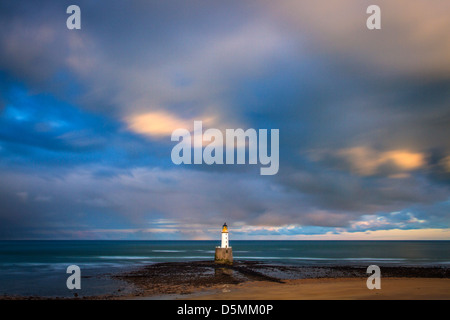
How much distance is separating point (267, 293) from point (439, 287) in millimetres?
15702

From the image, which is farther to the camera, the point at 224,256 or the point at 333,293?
the point at 224,256

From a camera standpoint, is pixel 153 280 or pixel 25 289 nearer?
pixel 25 289

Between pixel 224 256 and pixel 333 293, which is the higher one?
pixel 333 293

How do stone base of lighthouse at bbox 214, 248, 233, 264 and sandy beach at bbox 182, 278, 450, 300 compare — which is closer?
sandy beach at bbox 182, 278, 450, 300

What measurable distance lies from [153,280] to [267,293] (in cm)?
1586

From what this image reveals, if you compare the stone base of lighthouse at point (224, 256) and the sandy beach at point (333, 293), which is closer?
the sandy beach at point (333, 293)

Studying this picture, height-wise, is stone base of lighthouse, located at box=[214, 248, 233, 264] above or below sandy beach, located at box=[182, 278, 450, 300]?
below

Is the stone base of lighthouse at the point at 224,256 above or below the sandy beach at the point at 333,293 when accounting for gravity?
below
